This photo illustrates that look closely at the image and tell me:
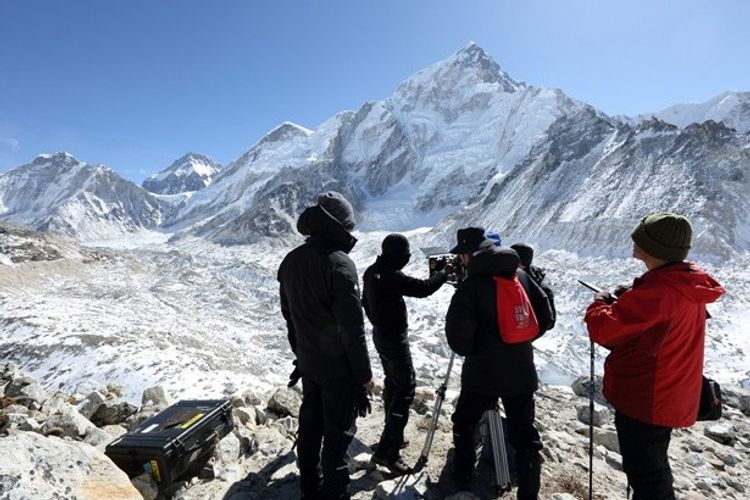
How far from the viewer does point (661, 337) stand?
9.68ft

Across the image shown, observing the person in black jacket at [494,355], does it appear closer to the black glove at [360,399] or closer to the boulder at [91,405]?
the black glove at [360,399]

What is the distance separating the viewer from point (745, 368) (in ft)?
55.0

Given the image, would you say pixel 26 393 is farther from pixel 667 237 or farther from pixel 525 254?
pixel 667 237

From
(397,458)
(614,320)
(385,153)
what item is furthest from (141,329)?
(385,153)

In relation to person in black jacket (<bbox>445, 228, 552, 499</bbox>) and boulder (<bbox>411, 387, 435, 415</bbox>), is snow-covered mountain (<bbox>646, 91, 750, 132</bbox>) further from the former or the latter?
person in black jacket (<bbox>445, 228, 552, 499</bbox>)

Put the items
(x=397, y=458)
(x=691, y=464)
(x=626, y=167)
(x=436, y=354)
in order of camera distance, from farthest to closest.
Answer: (x=626, y=167)
(x=436, y=354)
(x=691, y=464)
(x=397, y=458)

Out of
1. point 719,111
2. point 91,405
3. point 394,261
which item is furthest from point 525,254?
point 719,111

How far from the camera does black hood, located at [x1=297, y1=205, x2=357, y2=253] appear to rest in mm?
3674

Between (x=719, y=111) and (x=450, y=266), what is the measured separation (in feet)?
535

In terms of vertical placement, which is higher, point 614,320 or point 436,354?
point 614,320

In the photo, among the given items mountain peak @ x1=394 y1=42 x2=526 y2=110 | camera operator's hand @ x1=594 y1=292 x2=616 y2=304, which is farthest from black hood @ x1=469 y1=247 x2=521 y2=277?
mountain peak @ x1=394 y1=42 x2=526 y2=110

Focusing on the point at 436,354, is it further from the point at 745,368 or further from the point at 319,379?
the point at 319,379

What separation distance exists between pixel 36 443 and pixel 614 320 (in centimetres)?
403

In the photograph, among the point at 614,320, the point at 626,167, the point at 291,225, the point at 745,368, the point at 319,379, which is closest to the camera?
the point at 614,320
